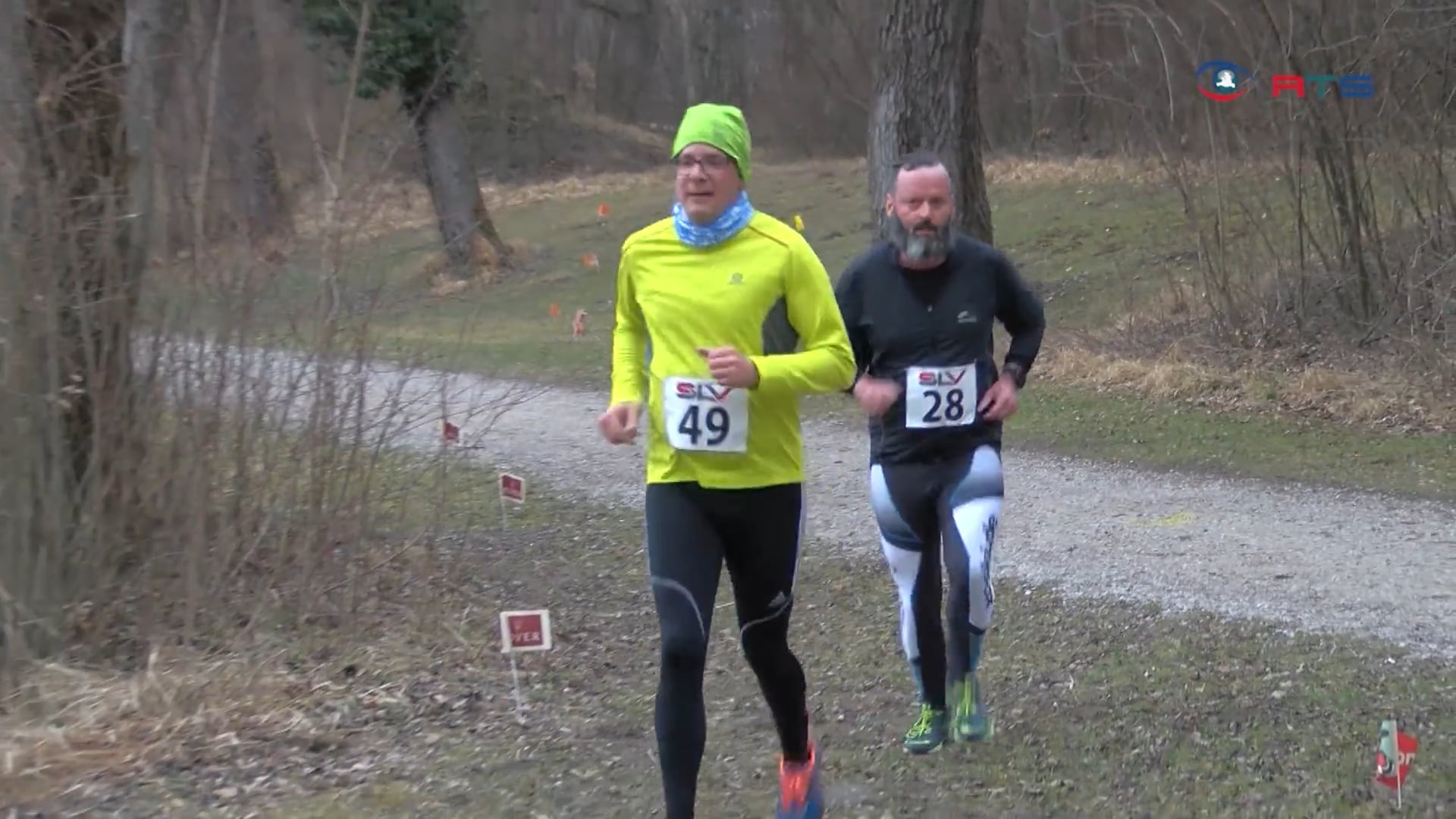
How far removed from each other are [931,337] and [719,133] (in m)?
1.15

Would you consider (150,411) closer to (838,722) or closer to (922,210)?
(838,722)

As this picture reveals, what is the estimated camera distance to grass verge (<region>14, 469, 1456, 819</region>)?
4938mm

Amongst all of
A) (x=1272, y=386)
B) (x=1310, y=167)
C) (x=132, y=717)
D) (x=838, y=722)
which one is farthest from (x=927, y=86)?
(x=132, y=717)

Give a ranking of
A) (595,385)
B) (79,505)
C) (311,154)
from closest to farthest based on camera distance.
Result: (79,505) → (311,154) → (595,385)

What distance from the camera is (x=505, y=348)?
19.8 m

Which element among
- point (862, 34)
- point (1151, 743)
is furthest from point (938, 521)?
point (862, 34)

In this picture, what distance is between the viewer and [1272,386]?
13.2 metres

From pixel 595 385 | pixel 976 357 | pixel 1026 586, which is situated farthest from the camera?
pixel 595 385

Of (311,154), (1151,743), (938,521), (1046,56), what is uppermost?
(1046,56)

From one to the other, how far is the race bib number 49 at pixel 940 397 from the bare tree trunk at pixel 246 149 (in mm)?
2898

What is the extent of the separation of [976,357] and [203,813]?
289 centimetres

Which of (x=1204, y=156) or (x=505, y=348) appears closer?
(x=1204, y=156)

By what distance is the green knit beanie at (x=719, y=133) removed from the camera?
4219mm

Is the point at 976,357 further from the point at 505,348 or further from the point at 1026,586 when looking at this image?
the point at 505,348
